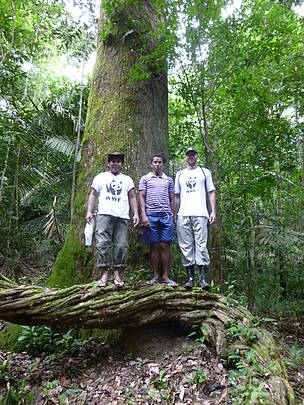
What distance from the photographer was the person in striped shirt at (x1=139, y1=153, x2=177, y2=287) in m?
4.64

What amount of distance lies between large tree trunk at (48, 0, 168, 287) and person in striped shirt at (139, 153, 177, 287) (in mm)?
564

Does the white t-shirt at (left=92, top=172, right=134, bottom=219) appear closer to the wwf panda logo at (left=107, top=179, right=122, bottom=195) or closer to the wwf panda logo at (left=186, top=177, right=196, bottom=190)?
the wwf panda logo at (left=107, top=179, right=122, bottom=195)

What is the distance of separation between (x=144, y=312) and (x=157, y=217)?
1291 mm

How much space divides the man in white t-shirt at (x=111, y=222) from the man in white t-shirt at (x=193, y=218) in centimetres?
72

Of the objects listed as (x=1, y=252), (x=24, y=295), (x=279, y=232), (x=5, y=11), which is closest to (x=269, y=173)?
(x=279, y=232)

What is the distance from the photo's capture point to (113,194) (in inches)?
178

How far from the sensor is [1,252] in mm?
7176

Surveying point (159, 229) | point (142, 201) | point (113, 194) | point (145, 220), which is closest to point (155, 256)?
point (159, 229)

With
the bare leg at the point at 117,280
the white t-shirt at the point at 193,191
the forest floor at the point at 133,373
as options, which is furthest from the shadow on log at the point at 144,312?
the white t-shirt at the point at 193,191

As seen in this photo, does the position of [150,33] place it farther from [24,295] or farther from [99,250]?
[24,295]

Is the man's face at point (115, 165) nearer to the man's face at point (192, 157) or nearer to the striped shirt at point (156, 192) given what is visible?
the striped shirt at point (156, 192)

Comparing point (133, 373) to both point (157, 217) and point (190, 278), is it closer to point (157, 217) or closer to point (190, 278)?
point (190, 278)

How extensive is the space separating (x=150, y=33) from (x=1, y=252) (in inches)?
208

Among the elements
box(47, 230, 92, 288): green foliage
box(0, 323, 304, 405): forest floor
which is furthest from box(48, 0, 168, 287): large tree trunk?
box(0, 323, 304, 405): forest floor
